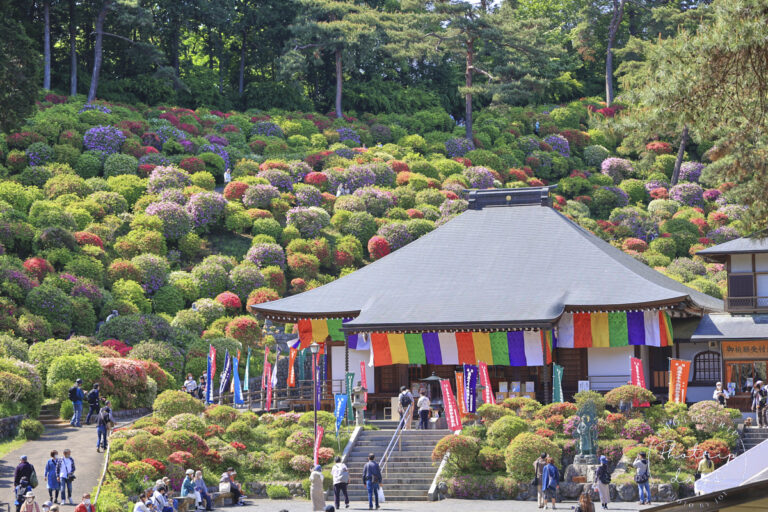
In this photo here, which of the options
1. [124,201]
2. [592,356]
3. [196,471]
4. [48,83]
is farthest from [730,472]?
[48,83]

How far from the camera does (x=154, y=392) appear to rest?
35.8 meters

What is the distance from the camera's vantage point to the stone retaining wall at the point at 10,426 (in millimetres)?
29203

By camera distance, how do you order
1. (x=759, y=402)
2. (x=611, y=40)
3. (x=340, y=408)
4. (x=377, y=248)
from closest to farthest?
(x=340, y=408) → (x=759, y=402) → (x=377, y=248) → (x=611, y=40)

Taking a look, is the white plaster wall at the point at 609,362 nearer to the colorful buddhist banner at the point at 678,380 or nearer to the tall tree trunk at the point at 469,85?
the colorful buddhist banner at the point at 678,380

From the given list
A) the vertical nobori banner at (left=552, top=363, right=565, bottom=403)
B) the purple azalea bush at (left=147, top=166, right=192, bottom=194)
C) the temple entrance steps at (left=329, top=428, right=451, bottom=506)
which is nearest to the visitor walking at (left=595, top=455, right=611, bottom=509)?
the temple entrance steps at (left=329, top=428, right=451, bottom=506)

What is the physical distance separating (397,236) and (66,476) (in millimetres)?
28762

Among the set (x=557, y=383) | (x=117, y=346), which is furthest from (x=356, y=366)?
(x=117, y=346)

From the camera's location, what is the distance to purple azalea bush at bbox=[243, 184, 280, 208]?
175 ft

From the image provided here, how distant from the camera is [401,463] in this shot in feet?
100.0

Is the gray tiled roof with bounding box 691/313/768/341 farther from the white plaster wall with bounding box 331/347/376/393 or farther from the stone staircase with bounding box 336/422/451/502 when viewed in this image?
the white plaster wall with bounding box 331/347/376/393

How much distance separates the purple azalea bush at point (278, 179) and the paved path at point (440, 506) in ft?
96.0

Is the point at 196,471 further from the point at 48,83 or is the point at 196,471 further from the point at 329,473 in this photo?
the point at 48,83

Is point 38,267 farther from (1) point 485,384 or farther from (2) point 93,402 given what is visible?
(1) point 485,384

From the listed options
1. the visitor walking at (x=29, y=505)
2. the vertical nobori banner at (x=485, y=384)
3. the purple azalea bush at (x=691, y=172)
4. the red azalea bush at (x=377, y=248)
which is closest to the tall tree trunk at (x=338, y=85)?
the purple azalea bush at (x=691, y=172)
